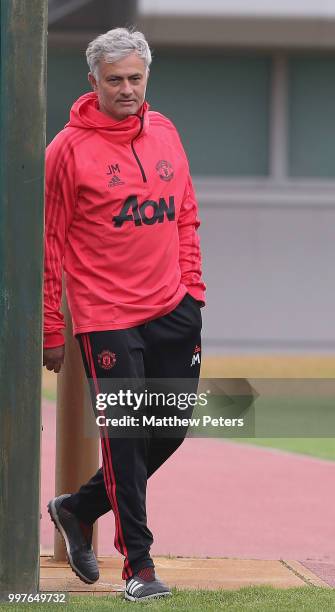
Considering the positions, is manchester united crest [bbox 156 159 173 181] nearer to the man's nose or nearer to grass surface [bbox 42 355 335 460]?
the man's nose

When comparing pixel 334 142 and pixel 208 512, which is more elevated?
pixel 334 142

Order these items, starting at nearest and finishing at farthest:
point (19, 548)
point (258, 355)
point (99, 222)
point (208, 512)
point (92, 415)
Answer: point (19, 548), point (99, 222), point (92, 415), point (208, 512), point (258, 355)

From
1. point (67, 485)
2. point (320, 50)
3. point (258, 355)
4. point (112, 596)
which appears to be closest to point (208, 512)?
point (67, 485)

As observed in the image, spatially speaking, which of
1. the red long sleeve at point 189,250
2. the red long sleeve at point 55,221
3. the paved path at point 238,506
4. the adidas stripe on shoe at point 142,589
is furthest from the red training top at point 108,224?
the paved path at point 238,506

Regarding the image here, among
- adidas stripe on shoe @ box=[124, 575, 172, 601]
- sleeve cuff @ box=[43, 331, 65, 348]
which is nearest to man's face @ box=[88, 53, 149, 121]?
sleeve cuff @ box=[43, 331, 65, 348]

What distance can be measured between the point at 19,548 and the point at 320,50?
1339cm

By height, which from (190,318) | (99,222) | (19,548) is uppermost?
(99,222)

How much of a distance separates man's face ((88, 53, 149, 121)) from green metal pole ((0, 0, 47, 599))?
20.0 inches

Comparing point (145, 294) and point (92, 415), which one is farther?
point (92, 415)

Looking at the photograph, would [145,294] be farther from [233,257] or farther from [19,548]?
[233,257]

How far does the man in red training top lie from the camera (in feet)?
16.8

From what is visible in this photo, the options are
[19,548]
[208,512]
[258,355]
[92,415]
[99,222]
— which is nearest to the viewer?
[19,548]

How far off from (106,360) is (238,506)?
3189mm

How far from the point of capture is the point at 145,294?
520 cm
